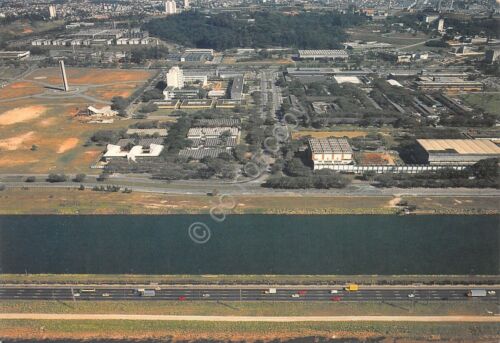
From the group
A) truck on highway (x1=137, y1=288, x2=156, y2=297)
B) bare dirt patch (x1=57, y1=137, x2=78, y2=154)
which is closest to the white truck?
truck on highway (x1=137, y1=288, x2=156, y2=297)

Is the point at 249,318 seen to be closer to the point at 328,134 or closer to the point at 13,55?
the point at 328,134

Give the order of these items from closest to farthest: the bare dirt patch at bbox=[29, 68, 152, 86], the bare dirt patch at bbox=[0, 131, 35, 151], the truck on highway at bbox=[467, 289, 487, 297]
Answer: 1. the truck on highway at bbox=[467, 289, 487, 297]
2. the bare dirt patch at bbox=[0, 131, 35, 151]
3. the bare dirt patch at bbox=[29, 68, 152, 86]

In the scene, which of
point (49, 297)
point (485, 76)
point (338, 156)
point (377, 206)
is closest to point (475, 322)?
point (377, 206)

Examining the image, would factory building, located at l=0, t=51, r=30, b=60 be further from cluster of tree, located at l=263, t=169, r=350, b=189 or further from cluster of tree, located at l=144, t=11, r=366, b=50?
cluster of tree, located at l=263, t=169, r=350, b=189

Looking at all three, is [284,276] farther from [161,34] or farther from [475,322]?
[161,34]

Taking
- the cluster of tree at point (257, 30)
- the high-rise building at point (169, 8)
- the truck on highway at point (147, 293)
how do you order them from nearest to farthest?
the truck on highway at point (147, 293) < the cluster of tree at point (257, 30) < the high-rise building at point (169, 8)

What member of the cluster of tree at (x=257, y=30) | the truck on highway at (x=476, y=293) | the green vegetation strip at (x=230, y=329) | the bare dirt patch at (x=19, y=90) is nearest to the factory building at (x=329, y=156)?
the truck on highway at (x=476, y=293)

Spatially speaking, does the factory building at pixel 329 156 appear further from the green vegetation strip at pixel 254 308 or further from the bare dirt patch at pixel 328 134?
the green vegetation strip at pixel 254 308
